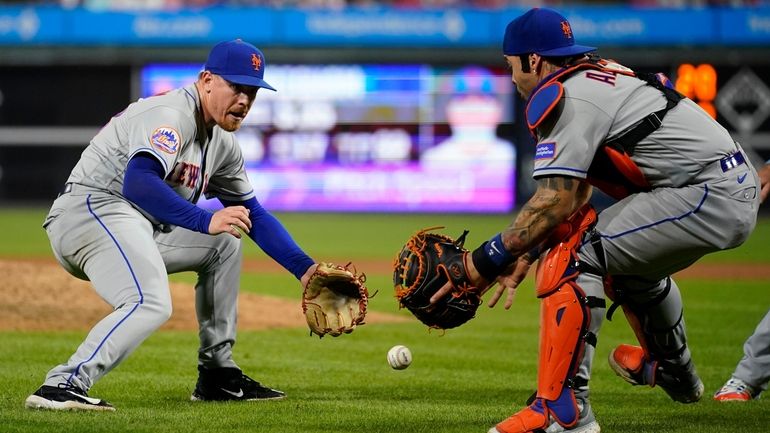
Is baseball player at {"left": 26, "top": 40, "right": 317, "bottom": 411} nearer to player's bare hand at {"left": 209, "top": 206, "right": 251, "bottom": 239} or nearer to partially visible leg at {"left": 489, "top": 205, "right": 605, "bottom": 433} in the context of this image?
player's bare hand at {"left": 209, "top": 206, "right": 251, "bottom": 239}

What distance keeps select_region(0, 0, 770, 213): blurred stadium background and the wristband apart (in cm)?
1617

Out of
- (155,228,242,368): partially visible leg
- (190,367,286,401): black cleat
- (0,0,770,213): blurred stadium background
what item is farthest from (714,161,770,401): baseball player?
(0,0,770,213): blurred stadium background

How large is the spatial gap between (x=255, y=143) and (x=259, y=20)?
2.26 meters

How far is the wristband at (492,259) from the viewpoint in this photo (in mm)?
4312

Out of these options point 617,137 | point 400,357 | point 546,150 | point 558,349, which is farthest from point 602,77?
point 400,357

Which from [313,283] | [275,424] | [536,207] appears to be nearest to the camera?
[536,207]

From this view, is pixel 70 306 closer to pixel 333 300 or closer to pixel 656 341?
pixel 333 300

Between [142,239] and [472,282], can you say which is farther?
[142,239]

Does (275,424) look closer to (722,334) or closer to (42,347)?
(42,347)

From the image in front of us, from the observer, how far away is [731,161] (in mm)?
4492

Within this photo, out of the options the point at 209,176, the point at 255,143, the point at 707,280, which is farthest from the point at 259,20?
the point at 209,176

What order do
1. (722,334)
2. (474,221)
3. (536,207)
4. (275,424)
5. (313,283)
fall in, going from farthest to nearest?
(474,221), (722,334), (313,283), (275,424), (536,207)

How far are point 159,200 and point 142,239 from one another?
0.31 meters

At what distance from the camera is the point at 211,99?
509 centimetres
